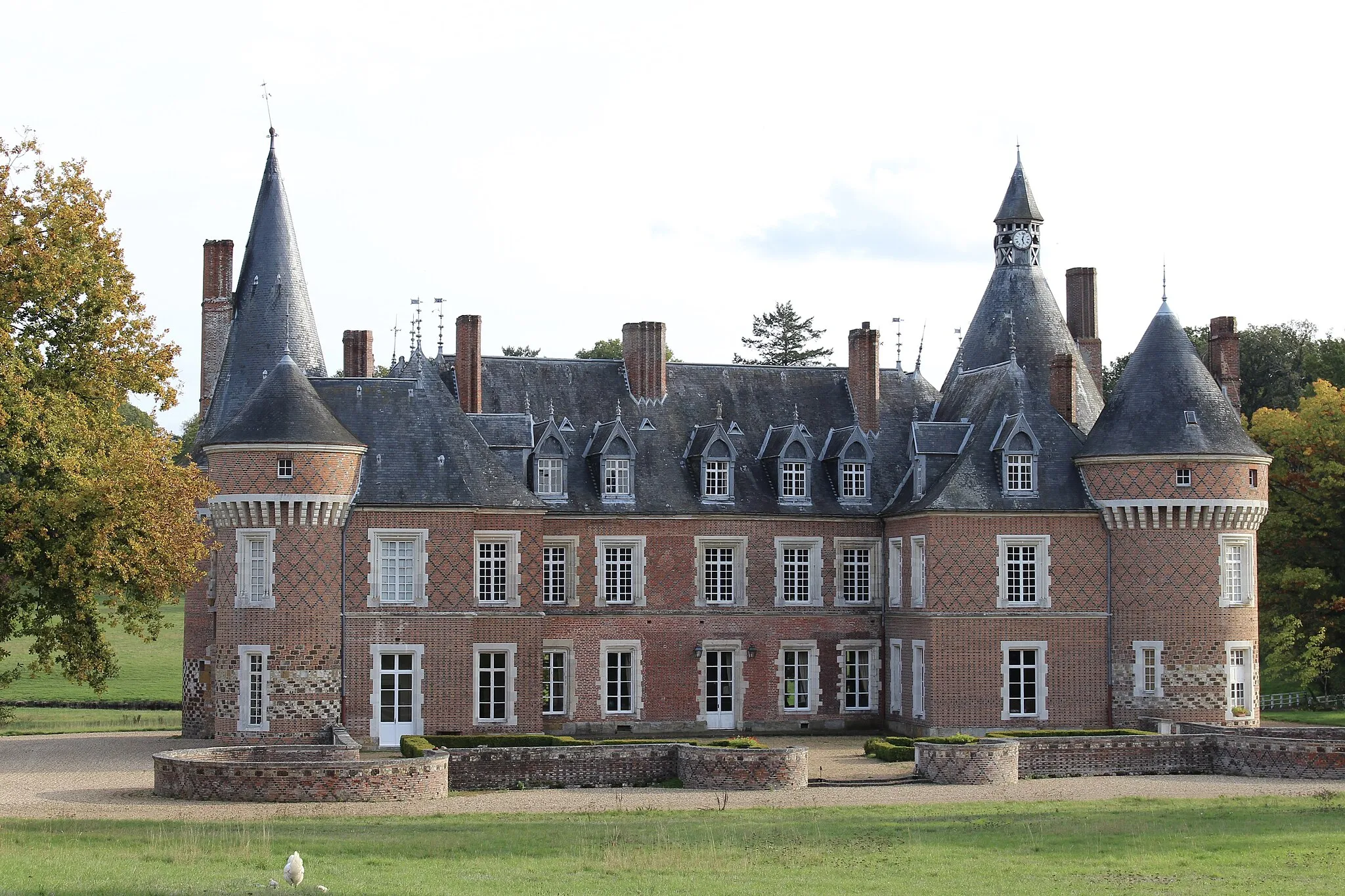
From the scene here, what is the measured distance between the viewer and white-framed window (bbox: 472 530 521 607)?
1515 inches

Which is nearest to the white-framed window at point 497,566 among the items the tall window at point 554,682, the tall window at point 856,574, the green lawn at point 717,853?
the tall window at point 554,682

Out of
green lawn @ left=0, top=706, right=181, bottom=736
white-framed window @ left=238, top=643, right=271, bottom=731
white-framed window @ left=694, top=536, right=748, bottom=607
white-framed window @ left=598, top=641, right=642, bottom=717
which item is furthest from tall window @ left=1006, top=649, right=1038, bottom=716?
green lawn @ left=0, top=706, right=181, bottom=736

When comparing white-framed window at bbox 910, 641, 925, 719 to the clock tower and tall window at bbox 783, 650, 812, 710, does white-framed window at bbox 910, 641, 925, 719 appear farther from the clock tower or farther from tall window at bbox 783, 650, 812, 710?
the clock tower

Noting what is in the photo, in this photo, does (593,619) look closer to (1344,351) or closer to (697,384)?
(697,384)

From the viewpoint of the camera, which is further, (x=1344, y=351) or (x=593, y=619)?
(x=1344, y=351)

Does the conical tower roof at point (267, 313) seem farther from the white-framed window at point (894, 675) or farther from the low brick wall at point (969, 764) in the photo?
the low brick wall at point (969, 764)

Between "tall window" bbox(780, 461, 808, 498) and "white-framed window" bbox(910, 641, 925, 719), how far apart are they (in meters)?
4.71

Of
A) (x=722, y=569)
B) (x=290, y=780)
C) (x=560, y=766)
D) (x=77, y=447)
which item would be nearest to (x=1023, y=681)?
(x=722, y=569)

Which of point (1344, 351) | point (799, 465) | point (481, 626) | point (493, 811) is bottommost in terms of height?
point (493, 811)

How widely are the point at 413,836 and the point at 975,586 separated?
19.4 metres

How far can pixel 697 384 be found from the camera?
4491 cm

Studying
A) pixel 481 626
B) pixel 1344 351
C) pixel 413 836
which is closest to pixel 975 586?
pixel 481 626

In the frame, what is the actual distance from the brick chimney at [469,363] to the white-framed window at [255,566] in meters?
6.66

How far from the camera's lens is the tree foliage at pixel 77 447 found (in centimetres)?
2655
